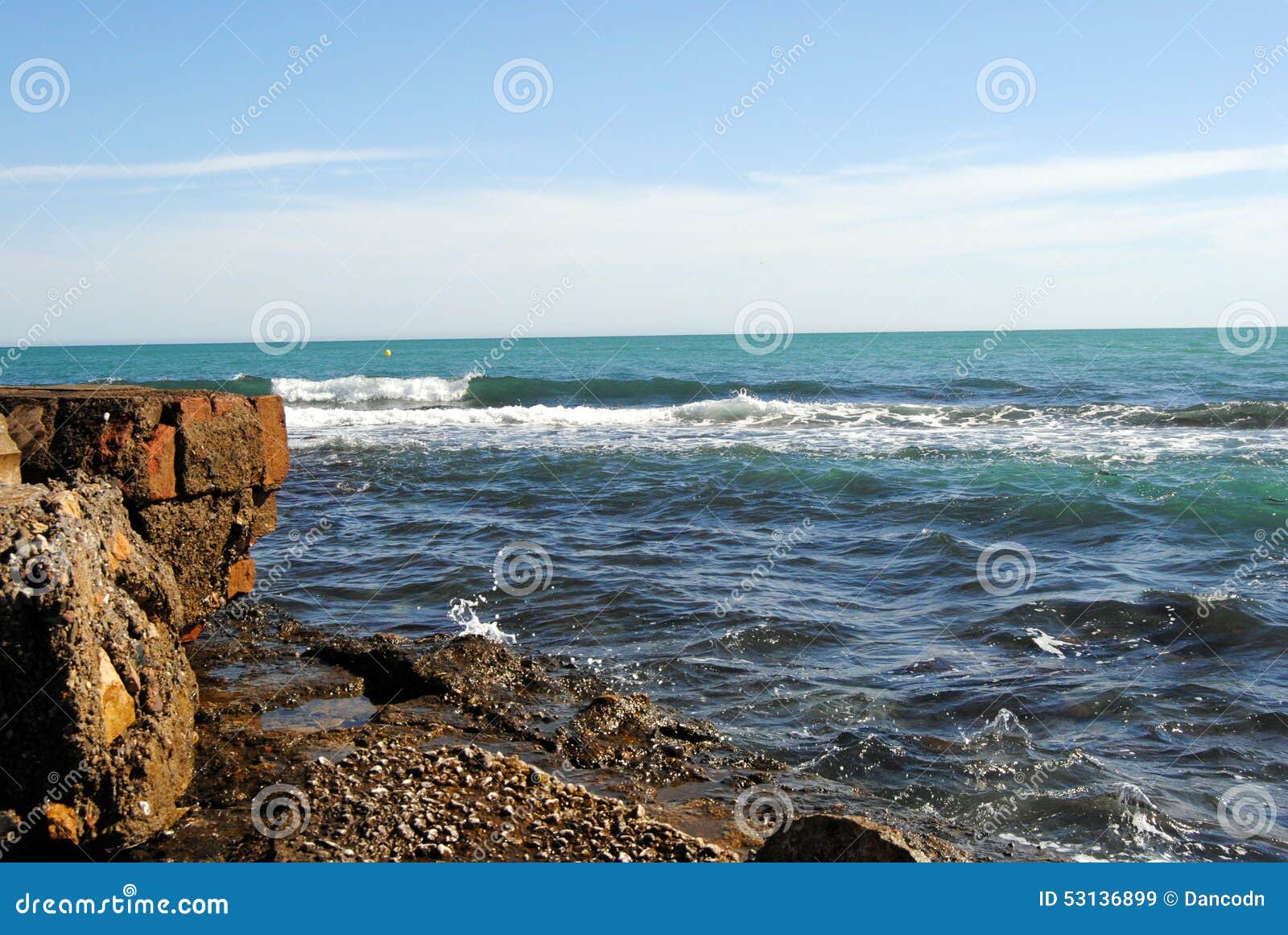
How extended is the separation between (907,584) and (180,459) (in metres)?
7.59

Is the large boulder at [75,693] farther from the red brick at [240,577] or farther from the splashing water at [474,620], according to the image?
the splashing water at [474,620]

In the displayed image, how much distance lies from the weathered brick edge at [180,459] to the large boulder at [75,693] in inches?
26.9

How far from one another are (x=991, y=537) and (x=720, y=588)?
4365mm

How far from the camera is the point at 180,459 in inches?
223

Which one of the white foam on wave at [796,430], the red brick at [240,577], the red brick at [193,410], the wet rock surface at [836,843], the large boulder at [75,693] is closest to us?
the wet rock surface at [836,843]

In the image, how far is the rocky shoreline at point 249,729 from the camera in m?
4.01

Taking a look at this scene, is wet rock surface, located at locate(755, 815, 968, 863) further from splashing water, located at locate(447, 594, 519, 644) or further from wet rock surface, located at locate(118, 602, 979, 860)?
splashing water, located at locate(447, 594, 519, 644)

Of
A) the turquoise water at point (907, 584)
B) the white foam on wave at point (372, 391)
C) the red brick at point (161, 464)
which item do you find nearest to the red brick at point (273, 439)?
the red brick at point (161, 464)

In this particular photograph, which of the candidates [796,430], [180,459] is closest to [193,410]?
[180,459]

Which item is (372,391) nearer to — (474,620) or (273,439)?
(474,620)

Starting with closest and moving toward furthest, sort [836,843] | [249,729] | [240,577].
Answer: [836,843] < [249,729] < [240,577]

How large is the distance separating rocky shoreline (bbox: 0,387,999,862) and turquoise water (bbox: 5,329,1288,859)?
101cm

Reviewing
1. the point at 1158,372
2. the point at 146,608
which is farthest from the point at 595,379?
the point at 146,608

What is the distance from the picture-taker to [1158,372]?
39312 mm
